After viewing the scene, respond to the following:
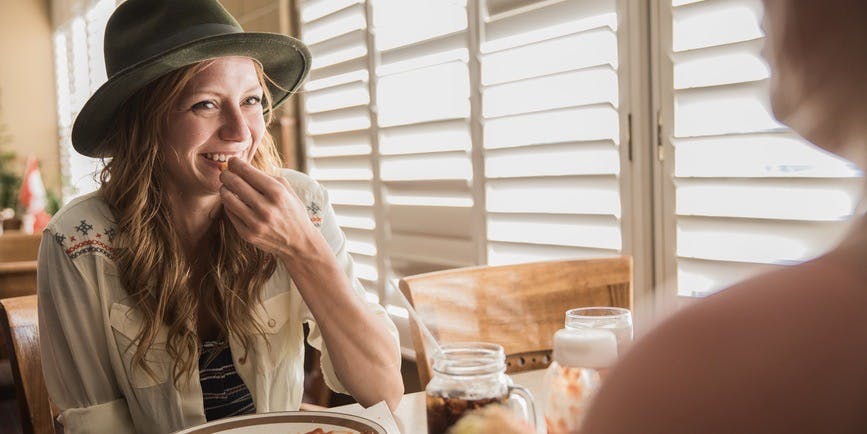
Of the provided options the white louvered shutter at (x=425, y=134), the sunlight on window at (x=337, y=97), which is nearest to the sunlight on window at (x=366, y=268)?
the white louvered shutter at (x=425, y=134)

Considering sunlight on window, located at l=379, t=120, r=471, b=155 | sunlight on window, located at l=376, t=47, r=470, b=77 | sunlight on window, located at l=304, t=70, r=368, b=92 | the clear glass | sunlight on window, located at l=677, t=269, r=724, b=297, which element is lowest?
sunlight on window, located at l=677, t=269, r=724, b=297

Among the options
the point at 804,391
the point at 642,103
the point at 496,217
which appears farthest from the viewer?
the point at 496,217

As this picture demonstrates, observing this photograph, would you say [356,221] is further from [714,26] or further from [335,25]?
[714,26]

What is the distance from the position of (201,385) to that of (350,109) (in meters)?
1.82

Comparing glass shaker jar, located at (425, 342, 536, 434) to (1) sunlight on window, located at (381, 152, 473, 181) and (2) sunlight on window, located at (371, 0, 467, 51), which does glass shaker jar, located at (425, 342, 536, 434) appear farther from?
(2) sunlight on window, located at (371, 0, 467, 51)

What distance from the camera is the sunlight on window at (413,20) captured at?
244 centimetres

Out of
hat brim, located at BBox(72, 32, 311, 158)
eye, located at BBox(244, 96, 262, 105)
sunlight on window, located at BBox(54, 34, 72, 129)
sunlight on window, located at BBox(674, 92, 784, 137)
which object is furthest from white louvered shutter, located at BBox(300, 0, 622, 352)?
sunlight on window, located at BBox(54, 34, 72, 129)

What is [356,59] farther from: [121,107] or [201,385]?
[201,385]

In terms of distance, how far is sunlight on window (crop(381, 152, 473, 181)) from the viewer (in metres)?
2.48

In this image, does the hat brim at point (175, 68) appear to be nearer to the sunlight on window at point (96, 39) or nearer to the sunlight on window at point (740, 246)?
the sunlight on window at point (740, 246)

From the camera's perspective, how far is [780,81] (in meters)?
0.35

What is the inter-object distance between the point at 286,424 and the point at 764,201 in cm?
120

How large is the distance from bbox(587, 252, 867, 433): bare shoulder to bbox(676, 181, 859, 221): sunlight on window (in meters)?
1.31

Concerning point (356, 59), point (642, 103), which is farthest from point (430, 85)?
point (642, 103)
